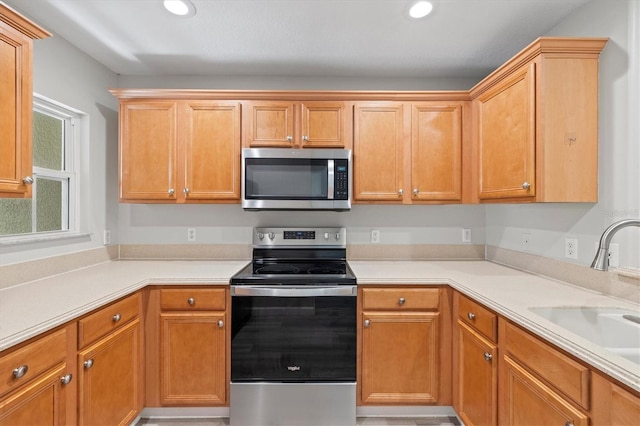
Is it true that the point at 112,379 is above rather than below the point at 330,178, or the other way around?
below

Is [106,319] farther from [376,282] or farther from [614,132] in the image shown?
[614,132]

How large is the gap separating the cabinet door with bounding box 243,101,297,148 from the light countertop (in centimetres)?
94

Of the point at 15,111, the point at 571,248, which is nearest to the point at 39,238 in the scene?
the point at 15,111

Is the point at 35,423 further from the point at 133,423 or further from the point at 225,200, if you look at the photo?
the point at 225,200

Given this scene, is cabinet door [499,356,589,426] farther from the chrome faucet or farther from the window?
the window

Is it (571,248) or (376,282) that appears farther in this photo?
(376,282)

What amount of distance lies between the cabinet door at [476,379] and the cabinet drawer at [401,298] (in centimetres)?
20

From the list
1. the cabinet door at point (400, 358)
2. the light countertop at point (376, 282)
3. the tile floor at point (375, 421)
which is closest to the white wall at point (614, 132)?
the light countertop at point (376, 282)

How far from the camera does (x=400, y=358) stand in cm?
199

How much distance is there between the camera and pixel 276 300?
1.96 meters

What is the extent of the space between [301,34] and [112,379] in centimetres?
222

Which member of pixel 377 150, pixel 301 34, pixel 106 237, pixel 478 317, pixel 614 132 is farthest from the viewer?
pixel 106 237

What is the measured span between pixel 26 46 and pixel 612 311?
2.75 metres

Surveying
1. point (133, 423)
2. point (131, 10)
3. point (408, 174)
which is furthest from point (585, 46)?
point (133, 423)
